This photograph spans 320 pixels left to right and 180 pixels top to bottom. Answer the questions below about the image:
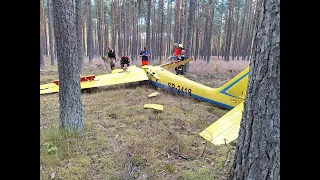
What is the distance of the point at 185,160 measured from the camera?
394 centimetres

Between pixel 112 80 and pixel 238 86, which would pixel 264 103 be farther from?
pixel 112 80

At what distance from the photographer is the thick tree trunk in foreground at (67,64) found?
447 centimetres

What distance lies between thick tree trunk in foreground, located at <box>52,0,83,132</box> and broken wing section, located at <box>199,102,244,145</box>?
112 inches

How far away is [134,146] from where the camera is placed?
4.34m

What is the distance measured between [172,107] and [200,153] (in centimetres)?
290

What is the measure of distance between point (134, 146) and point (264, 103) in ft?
8.99

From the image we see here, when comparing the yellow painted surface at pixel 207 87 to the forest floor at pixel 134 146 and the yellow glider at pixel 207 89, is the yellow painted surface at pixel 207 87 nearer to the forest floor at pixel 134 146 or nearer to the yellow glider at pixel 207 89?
the yellow glider at pixel 207 89

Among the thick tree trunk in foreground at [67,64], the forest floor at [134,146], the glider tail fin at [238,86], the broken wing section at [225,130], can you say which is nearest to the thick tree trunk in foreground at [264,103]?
the forest floor at [134,146]

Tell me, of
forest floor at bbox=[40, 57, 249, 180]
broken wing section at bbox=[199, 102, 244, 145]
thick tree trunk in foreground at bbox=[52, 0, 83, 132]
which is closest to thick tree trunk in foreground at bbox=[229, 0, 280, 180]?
forest floor at bbox=[40, 57, 249, 180]
